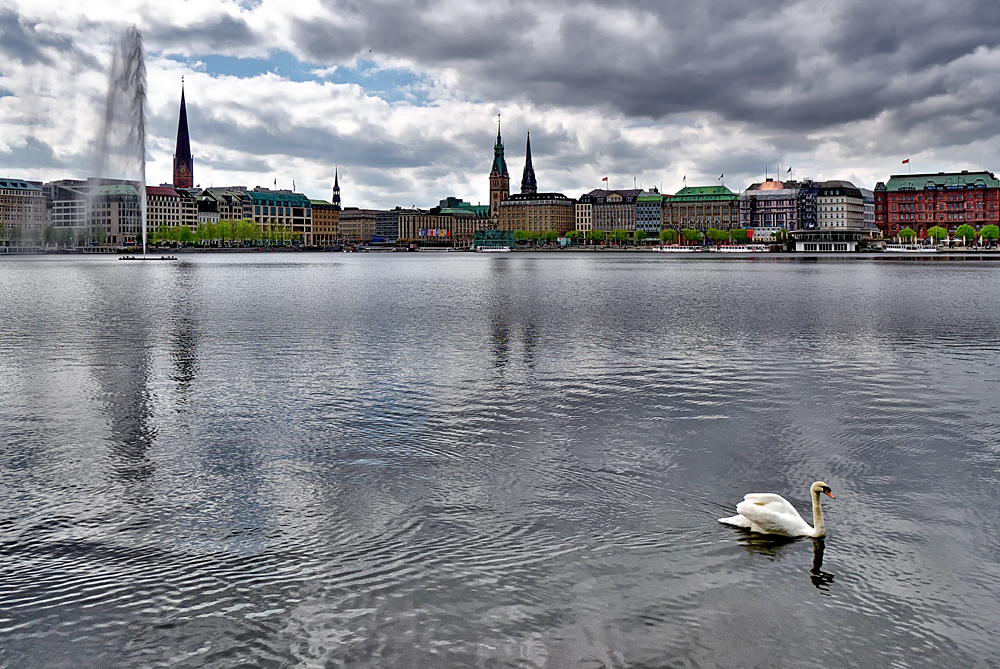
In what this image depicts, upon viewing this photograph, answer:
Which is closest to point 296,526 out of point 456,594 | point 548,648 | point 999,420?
point 456,594

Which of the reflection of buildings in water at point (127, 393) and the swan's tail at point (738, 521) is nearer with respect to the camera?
the swan's tail at point (738, 521)

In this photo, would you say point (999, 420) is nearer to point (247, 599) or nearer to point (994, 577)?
point (994, 577)

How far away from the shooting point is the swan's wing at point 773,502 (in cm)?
1205

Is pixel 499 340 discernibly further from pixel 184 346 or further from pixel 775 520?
pixel 775 520

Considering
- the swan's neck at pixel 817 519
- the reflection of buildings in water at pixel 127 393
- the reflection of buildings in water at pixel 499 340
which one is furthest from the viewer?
the reflection of buildings in water at pixel 499 340

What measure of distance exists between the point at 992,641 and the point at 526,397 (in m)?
13.9

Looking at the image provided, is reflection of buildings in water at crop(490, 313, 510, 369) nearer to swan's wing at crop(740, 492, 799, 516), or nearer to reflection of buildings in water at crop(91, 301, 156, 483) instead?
reflection of buildings in water at crop(91, 301, 156, 483)

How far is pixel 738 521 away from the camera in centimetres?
1208

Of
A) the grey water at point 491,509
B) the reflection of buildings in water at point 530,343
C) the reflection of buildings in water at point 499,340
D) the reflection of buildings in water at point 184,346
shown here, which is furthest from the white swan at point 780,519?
the reflection of buildings in water at point 499,340

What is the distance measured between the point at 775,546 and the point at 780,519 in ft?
1.26

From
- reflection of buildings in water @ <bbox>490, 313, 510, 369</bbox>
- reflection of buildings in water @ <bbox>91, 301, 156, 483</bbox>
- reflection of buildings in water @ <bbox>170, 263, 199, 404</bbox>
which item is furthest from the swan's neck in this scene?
reflection of buildings in water @ <bbox>490, 313, 510, 369</bbox>

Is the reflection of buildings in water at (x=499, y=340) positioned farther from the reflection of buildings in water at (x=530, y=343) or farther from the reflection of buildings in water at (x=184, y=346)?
the reflection of buildings in water at (x=184, y=346)

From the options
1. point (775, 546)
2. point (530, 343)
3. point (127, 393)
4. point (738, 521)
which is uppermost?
point (530, 343)

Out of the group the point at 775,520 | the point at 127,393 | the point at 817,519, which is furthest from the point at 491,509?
the point at 127,393
